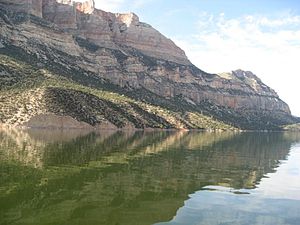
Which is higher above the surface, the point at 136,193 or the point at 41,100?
the point at 41,100

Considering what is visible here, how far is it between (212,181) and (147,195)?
1198 cm

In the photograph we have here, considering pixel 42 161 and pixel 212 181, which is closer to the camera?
pixel 212 181

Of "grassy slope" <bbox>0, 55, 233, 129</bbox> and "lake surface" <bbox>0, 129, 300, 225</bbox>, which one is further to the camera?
"grassy slope" <bbox>0, 55, 233, 129</bbox>

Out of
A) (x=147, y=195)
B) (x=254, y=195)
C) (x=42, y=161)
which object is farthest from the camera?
(x=42, y=161)

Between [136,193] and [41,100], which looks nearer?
[136,193]

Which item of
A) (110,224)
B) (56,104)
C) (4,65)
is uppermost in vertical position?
(4,65)

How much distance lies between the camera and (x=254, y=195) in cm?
3875

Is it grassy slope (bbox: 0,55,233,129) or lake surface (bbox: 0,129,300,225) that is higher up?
grassy slope (bbox: 0,55,233,129)

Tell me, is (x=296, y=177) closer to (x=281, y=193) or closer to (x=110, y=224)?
(x=281, y=193)

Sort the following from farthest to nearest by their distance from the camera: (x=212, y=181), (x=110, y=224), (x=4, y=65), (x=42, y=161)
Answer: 1. (x=4, y=65)
2. (x=42, y=161)
3. (x=212, y=181)
4. (x=110, y=224)

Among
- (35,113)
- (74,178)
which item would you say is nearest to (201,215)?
(74,178)

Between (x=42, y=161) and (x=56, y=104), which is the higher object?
(x=56, y=104)

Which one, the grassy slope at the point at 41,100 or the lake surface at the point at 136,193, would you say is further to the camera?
the grassy slope at the point at 41,100

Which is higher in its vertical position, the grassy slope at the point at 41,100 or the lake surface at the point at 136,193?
the grassy slope at the point at 41,100
